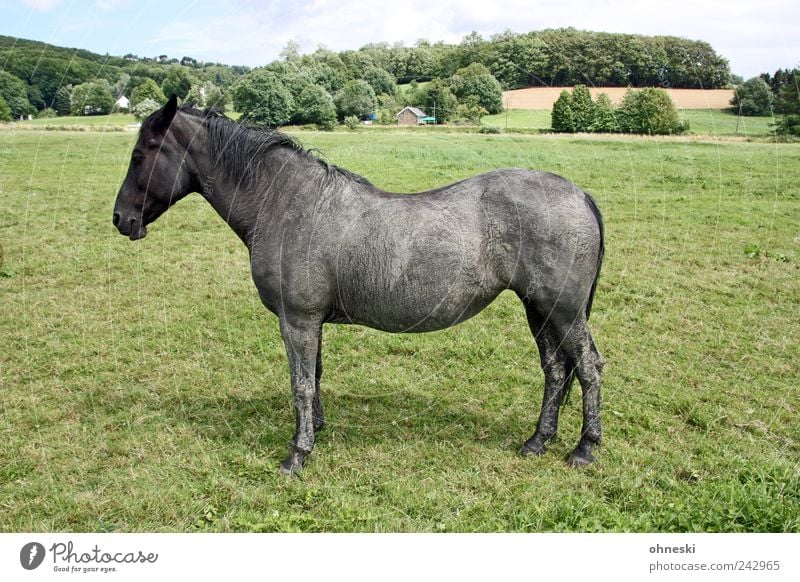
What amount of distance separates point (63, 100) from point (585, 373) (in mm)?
5701

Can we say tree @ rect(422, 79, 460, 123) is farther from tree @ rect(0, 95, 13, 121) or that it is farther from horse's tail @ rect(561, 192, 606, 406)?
tree @ rect(0, 95, 13, 121)

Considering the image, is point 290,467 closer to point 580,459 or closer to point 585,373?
point 580,459

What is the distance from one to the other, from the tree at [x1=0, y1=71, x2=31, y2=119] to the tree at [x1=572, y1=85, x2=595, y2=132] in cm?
565

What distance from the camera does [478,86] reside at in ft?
16.3

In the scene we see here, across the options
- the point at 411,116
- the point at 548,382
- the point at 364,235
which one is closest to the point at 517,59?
the point at 411,116

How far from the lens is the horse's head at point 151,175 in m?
4.48

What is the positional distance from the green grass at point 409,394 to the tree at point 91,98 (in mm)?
705

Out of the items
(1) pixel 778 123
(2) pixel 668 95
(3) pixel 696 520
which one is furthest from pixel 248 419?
(1) pixel 778 123

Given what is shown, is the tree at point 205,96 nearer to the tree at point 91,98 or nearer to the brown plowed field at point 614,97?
the tree at point 91,98

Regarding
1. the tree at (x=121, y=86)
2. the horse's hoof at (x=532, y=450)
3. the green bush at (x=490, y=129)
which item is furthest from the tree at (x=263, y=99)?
the horse's hoof at (x=532, y=450)

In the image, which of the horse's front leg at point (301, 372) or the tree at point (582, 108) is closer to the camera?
the horse's front leg at point (301, 372)

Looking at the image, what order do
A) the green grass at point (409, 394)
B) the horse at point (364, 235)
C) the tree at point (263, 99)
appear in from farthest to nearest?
the tree at point (263, 99)
the horse at point (364, 235)
the green grass at point (409, 394)
